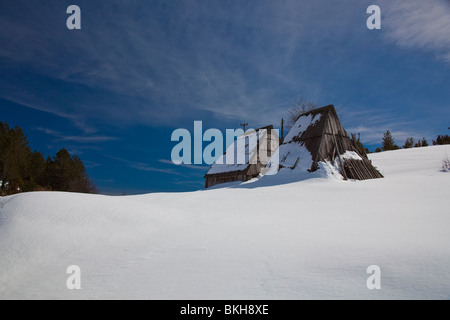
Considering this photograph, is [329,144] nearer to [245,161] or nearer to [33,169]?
[245,161]

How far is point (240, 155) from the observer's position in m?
24.5

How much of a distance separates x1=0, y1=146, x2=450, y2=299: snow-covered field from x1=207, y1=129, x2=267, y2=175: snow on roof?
16832mm

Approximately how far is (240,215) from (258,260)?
2.95 meters

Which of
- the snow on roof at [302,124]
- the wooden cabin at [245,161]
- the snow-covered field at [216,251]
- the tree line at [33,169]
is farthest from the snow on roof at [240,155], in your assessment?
the tree line at [33,169]

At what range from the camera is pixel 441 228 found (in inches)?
172

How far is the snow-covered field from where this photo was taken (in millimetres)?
2654

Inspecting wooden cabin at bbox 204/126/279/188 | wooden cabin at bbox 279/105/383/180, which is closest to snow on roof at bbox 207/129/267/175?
wooden cabin at bbox 204/126/279/188

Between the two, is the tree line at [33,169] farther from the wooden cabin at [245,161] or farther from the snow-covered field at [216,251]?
the snow-covered field at [216,251]

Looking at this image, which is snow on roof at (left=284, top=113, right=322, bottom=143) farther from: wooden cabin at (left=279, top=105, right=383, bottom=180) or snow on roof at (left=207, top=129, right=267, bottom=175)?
snow on roof at (left=207, top=129, right=267, bottom=175)

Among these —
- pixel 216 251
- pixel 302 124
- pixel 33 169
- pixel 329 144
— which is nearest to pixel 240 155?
pixel 302 124

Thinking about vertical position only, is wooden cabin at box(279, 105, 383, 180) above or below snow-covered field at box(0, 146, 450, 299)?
above

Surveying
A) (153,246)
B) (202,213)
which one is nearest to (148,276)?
(153,246)

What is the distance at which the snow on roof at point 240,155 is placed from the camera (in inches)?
917
